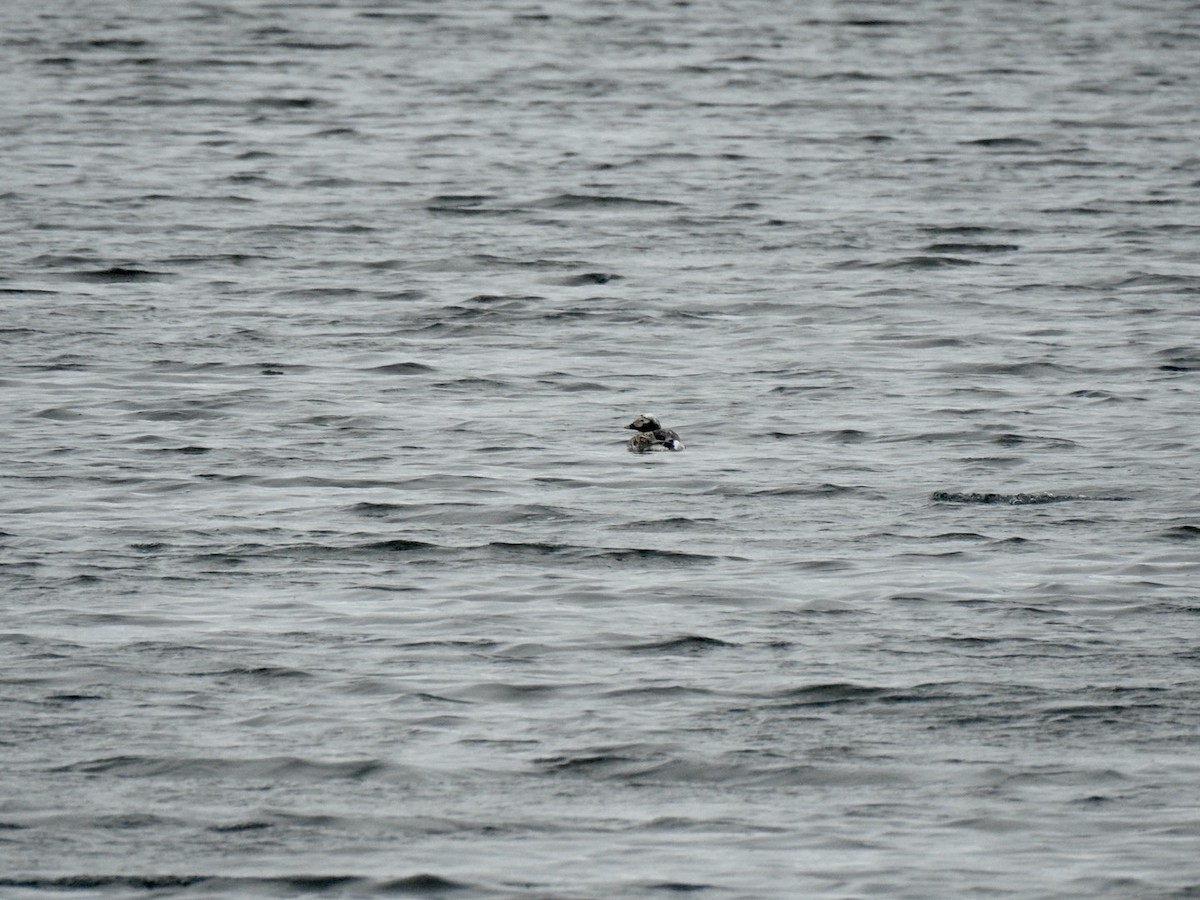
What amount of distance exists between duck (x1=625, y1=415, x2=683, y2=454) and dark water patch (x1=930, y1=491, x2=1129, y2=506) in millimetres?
2155

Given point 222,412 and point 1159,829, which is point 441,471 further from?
point 1159,829

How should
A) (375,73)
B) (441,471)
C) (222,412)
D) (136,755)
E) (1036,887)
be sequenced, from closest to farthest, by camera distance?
1. (1036,887)
2. (136,755)
3. (441,471)
4. (222,412)
5. (375,73)

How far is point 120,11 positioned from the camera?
165 ft

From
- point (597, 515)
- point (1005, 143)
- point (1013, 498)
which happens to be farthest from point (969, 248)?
point (597, 515)

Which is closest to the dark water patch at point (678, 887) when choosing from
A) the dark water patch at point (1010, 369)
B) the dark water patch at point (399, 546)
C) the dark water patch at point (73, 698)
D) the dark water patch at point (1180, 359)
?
the dark water patch at point (73, 698)

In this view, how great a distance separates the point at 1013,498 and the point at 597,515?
9.60 ft

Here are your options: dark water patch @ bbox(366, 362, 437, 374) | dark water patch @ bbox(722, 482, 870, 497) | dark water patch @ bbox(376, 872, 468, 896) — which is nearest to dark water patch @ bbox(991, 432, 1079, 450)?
dark water patch @ bbox(722, 482, 870, 497)

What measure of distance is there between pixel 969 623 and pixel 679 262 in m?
12.9

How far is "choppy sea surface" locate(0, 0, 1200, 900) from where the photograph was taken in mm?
10883

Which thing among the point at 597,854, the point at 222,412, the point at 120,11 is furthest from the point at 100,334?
the point at 120,11

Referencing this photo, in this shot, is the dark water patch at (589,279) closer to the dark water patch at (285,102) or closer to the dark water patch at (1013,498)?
the dark water patch at (1013,498)

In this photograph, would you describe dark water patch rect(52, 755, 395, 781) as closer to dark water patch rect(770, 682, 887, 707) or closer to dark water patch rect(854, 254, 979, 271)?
dark water patch rect(770, 682, 887, 707)

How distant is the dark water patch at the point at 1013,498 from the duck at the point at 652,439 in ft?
7.07

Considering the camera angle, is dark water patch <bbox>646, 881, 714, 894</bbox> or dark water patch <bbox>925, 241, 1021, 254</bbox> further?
dark water patch <bbox>925, 241, 1021, 254</bbox>
